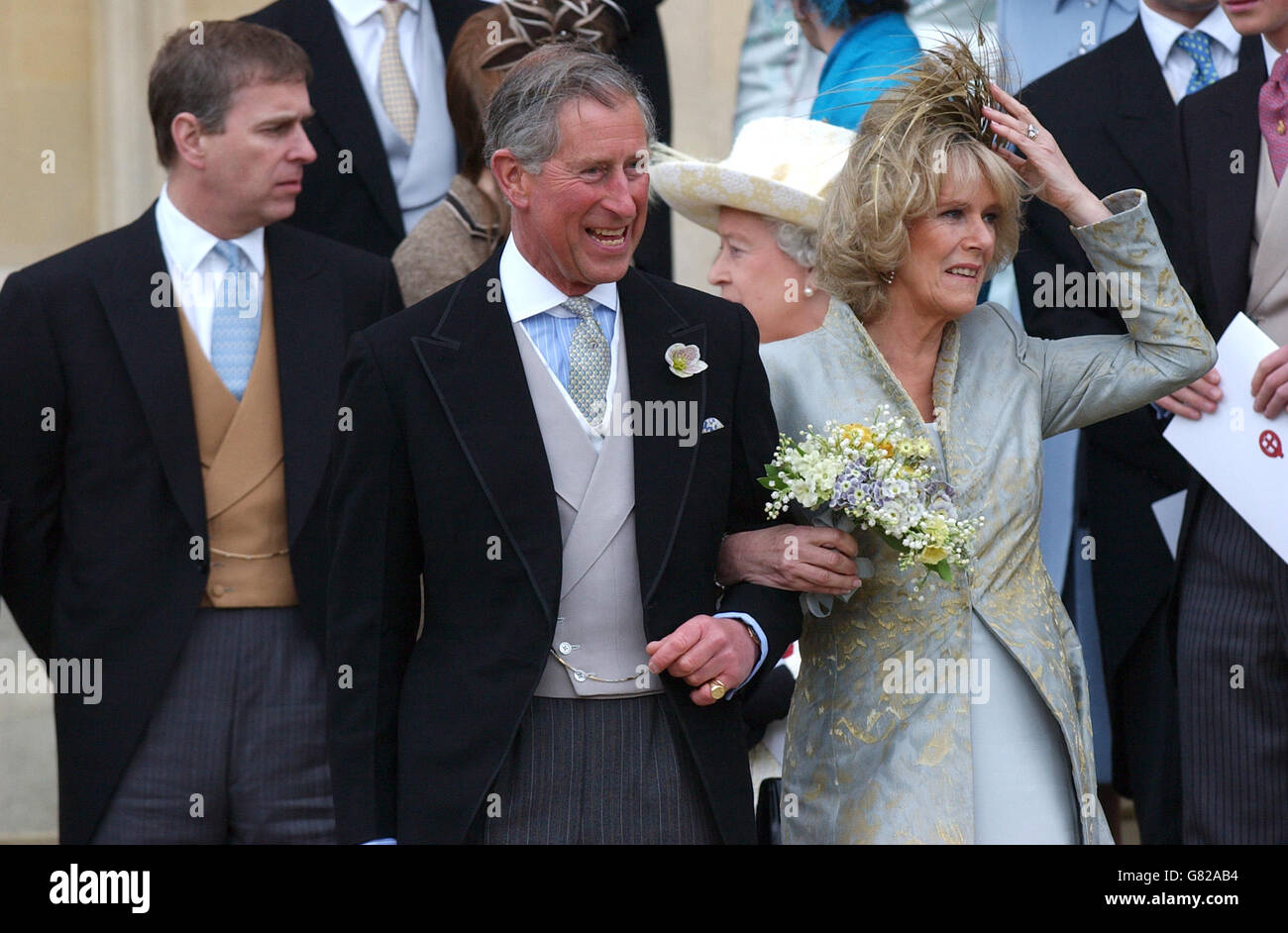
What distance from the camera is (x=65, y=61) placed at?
6.32 meters

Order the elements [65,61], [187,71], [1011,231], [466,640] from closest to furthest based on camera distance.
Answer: [466,640]
[1011,231]
[187,71]
[65,61]

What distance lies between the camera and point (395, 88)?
520 centimetres

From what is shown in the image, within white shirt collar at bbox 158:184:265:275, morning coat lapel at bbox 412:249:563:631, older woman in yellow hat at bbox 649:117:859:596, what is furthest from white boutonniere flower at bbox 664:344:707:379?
white shirt collar at bbox 158:184:265:275

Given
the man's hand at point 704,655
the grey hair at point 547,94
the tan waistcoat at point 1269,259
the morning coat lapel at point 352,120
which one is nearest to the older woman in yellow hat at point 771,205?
the morning coat lapel at point 352,120

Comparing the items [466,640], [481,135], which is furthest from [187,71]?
[466,640]

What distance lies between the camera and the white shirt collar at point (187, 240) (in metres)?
4.41

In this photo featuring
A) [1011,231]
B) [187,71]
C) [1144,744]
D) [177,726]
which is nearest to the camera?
[1011,231]

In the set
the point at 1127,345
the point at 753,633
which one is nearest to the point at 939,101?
the point at 1127,345

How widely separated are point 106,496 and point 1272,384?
2.64m

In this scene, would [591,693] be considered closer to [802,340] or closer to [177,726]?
[802,340]

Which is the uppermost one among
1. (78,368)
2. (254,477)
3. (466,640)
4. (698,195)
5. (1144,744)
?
(698,195)

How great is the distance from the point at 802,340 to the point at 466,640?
37.6 inches

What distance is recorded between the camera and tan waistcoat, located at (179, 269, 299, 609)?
166 inches

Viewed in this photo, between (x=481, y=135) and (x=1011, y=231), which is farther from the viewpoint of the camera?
(x=481, y=135)
